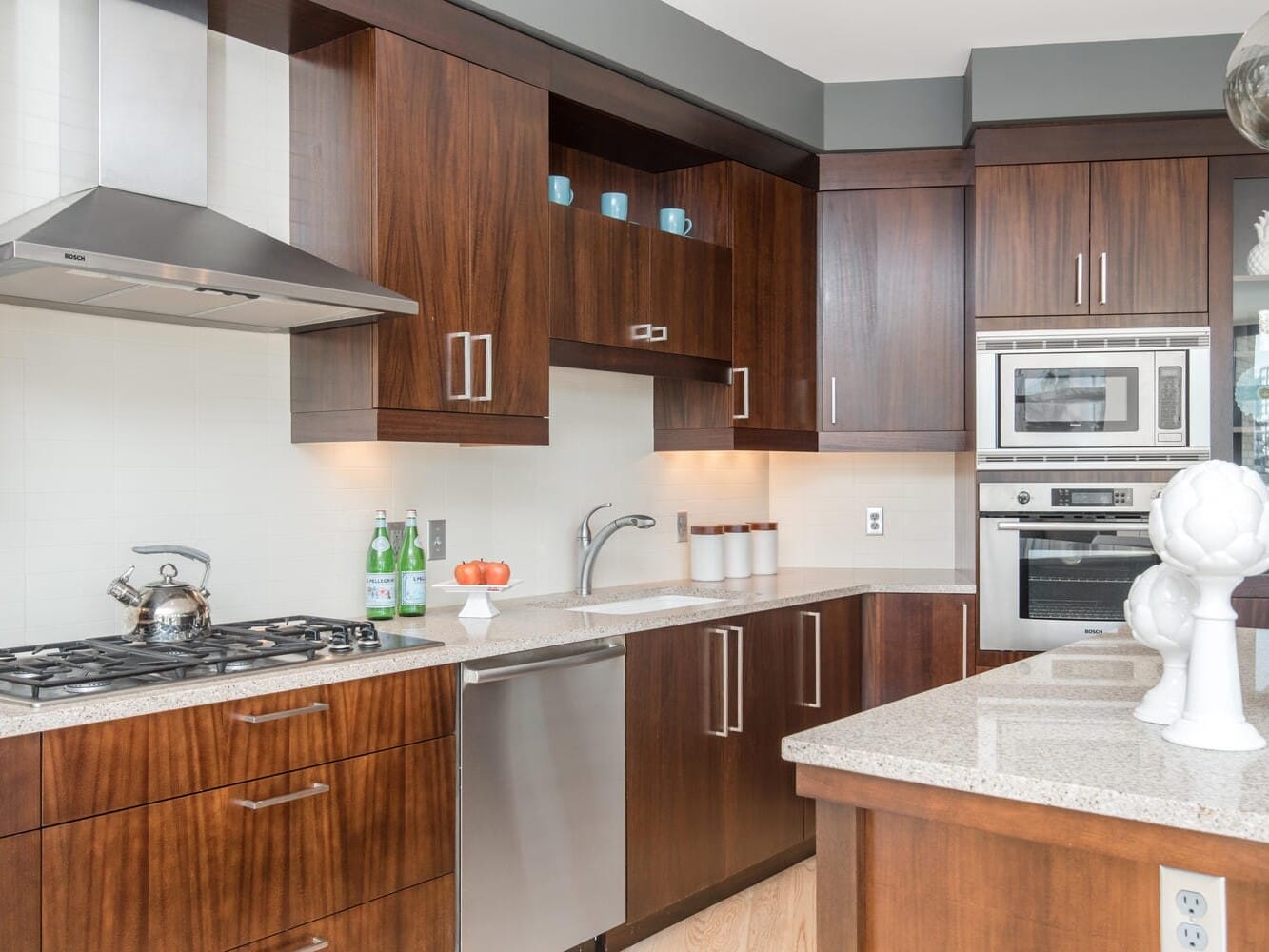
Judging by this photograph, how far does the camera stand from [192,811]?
6.35ft

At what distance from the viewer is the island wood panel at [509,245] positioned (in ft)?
9.14

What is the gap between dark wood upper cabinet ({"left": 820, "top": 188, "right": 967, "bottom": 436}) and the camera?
4043 millimetres

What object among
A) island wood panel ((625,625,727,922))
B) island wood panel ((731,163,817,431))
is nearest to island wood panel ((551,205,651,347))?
island wood panel ((731,163,817,431))

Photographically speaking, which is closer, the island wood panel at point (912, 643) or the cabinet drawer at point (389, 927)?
the cabinet drawer at point (389, 927)

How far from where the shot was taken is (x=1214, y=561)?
1435 mm

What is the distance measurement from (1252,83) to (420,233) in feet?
5.70

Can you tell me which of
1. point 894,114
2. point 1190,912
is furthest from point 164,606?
point 894,114

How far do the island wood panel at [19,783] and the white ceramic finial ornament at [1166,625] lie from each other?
1.68m

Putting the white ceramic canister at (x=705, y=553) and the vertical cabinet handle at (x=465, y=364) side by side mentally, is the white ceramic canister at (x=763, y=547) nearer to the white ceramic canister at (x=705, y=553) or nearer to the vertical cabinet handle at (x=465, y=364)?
the white ceramic canister at (x=705, y=553)

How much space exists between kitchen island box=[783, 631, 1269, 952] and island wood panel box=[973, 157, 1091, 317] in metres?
2.26

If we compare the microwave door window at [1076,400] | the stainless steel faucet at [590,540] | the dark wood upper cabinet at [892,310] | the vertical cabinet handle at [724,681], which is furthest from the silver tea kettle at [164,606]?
the microwave door window at [1076,400]

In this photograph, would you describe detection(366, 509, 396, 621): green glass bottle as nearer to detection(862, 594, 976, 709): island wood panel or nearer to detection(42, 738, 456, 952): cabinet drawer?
detection(42, 738, 456, 952): cabinet drawer

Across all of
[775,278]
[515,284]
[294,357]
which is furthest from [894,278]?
[294,357]

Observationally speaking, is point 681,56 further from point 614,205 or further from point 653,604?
Result: point 653,604
